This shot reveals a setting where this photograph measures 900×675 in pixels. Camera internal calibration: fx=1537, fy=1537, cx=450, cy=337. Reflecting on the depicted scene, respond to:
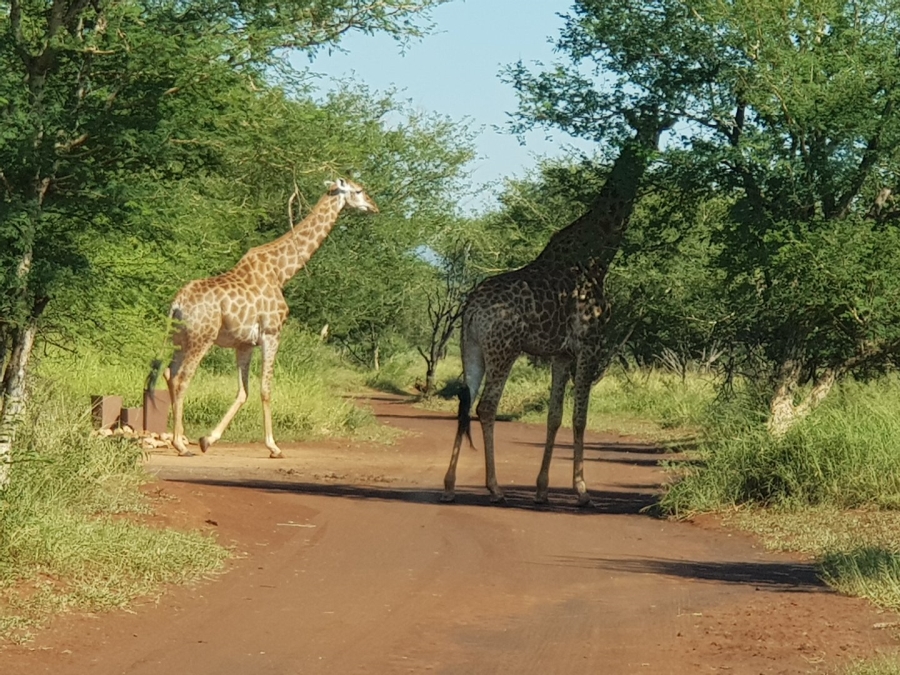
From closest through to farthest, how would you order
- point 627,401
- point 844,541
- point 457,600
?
point 457,600 → point 844,541 → point 627,401

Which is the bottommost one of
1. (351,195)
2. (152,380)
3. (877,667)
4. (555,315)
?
(877,667)

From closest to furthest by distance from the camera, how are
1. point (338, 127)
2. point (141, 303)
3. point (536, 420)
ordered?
1. point (141, 303)
2. point (338, 127)
3. point (536, 420)

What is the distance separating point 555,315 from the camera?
15.6 meters

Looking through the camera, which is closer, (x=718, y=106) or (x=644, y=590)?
(x=644, y=590)

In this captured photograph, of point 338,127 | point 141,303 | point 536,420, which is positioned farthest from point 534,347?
point 536,420

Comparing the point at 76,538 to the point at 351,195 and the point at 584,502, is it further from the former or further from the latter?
the point at 351,195

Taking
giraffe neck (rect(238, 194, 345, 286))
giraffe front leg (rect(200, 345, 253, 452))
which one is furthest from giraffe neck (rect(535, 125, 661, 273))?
giraffe front leg (rect(200, 345, 253, 452))

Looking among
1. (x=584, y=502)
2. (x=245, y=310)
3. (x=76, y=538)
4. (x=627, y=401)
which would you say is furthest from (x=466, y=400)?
(x=627, y=401)

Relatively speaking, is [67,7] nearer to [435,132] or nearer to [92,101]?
[92,101]

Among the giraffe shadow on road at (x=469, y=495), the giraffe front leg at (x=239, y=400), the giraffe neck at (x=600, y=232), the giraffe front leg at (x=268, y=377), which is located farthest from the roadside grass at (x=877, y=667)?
the giraffe front leg at (x=268, y=377)

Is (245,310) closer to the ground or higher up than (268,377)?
higher up

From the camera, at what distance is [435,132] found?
39.3 meters

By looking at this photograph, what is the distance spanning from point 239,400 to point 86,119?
9224 mm

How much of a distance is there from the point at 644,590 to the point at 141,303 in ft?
19.2
